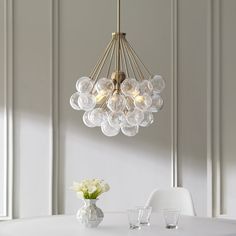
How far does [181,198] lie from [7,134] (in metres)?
1.38

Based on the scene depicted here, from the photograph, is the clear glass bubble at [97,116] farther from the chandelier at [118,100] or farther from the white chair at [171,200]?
the white chair at [171,200]

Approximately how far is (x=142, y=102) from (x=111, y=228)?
678mm

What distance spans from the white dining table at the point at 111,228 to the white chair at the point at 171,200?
25.9 inches

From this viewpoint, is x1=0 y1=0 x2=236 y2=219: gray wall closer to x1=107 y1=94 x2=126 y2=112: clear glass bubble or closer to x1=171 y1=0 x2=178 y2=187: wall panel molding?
x1=171 y1=0 x2=178 y2=187: wall panel molding

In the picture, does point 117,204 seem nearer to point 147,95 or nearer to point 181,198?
point 181,198

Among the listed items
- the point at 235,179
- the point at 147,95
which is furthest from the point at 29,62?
the point at 235,179

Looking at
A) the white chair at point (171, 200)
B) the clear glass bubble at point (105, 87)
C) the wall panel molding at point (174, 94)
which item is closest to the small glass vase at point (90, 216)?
the clear glass bubble at point (105, 87)

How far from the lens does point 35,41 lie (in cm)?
437

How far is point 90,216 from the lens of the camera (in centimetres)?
299

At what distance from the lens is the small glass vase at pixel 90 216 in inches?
117

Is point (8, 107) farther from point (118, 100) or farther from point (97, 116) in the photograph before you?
point (118, 100)

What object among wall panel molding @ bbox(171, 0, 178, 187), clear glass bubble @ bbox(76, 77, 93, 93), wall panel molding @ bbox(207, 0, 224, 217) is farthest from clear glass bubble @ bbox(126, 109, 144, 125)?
wall panel molding @ bbox(207, 0, 224, 217)

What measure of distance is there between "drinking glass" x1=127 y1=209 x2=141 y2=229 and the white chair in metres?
1.06

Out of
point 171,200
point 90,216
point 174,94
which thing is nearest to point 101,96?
point 90,216
